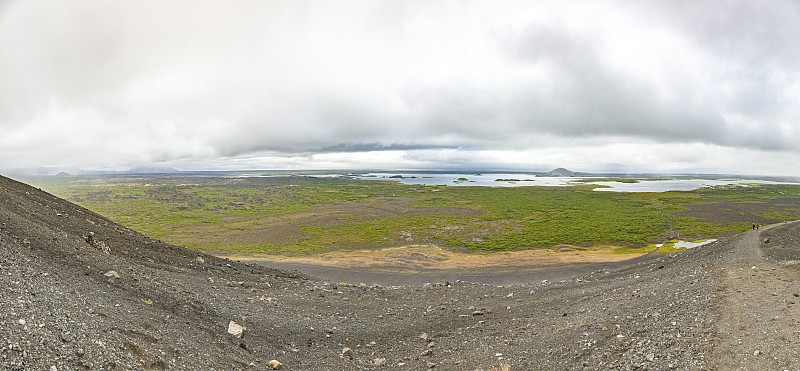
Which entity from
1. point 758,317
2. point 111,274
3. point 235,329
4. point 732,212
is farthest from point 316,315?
point 732,212

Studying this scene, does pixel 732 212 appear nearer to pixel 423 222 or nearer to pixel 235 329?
pixel 423 222

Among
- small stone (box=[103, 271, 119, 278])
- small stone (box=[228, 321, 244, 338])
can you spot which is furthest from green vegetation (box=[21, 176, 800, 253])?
small stone (box=[228, 321, 244, 338])

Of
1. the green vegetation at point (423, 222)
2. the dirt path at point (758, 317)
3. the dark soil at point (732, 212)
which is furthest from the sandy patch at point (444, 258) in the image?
the dark soil at point (732, 212)

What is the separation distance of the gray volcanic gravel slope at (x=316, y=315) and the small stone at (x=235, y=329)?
27 cm

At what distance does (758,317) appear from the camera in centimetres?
1480

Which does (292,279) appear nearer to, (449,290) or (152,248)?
(152,248)

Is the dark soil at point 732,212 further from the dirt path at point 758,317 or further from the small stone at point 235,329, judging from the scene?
the small stone at point 235,329

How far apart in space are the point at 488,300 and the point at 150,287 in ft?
60.9

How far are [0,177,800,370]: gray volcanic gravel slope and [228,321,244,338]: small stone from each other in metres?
0.27

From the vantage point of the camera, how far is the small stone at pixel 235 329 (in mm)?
16641

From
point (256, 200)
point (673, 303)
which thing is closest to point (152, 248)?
point (673, 303)

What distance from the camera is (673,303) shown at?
1800 centimetres

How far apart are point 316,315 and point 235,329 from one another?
5.16 meters

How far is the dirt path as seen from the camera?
475 inches
